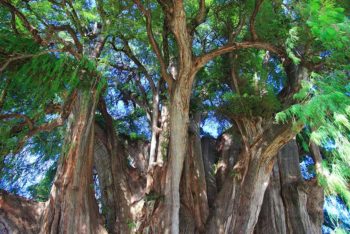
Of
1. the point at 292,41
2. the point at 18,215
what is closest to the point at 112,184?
the point at 18,215

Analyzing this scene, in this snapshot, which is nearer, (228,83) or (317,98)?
(317,98)

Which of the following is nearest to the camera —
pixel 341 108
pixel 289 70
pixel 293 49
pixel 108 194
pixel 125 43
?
pixel 341 108

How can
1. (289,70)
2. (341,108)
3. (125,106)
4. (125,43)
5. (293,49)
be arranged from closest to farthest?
(341,108), (293,49), (289,70), (125,43), (125,106)

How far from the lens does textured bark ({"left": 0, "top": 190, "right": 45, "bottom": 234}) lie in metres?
4.66

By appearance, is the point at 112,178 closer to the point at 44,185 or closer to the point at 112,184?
the point at 112,184

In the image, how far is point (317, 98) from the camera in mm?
3246

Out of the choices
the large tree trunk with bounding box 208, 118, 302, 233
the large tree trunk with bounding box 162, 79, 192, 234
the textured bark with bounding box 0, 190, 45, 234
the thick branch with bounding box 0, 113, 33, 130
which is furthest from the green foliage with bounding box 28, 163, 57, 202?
the large tree trunk with bounding box 208, 118, 302, 233

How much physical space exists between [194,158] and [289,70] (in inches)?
77.0

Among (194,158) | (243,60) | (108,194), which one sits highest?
(243,60)

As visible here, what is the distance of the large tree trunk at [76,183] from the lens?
459cm

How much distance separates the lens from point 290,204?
5.89 metres

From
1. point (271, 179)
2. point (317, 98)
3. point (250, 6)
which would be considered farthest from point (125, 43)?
point (317, 98)

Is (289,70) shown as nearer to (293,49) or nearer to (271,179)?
(293,49)

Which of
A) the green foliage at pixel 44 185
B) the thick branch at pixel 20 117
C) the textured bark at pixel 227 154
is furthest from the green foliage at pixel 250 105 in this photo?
the green foliage at pixel 44 185
